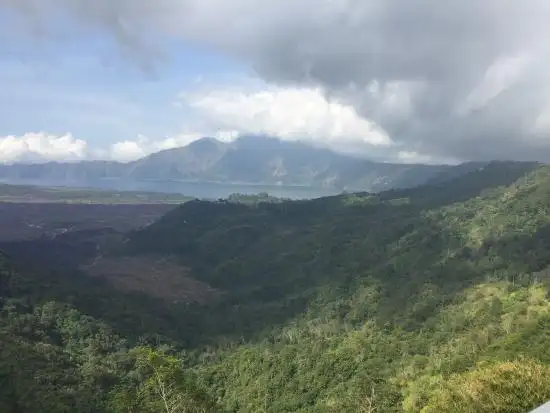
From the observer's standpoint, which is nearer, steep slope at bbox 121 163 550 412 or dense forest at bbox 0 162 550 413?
dense forest at bbox 0 162 550 413

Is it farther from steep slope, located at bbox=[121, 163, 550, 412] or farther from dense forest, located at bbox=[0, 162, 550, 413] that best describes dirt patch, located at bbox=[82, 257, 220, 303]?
steep slope, located at bbox=[121, 163, 550, 412]

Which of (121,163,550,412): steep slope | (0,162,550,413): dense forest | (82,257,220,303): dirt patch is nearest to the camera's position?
(0,162,550,413): dense forest

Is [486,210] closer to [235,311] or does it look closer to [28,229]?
[235,311]

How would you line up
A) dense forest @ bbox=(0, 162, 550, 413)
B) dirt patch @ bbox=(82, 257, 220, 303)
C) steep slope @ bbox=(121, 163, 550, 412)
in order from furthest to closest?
dirt patch @ bbox=(82, 257, 220, 303)
steep slope @ bbox=(121, 163, 550, 412)
dense forest @ bbox=(0, 162, 550, 413)

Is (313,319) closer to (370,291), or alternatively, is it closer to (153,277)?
(370,291)

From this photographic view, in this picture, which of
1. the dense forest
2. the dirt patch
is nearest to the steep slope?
the dense forest

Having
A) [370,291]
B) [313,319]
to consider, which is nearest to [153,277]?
[313,319]
